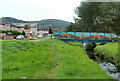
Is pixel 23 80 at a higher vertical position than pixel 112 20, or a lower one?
lower

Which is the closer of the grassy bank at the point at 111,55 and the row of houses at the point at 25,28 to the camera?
the grassy bank at the point at 111,55

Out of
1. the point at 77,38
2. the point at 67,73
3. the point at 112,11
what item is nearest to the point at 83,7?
the point at 77,38

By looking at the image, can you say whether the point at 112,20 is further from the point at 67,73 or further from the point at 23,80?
the point at 23,80

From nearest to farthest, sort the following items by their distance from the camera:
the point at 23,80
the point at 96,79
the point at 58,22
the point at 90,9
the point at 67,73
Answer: the point at 23,80, the point at 96,79, the point at 67,73, the point at 90,9, the point at 58,22

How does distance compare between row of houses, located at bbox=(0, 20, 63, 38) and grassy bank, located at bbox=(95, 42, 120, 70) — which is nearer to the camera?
grassy bank, located at bbox=(95, 42, 120, 70)

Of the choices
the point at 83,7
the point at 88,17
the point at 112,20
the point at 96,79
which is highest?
the point at 83,7

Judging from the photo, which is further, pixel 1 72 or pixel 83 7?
pixel 83 7

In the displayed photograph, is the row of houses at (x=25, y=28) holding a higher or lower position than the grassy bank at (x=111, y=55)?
higher

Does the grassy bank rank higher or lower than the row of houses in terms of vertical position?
lower

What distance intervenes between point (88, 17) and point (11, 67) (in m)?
29.3

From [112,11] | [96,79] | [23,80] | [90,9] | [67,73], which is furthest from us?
[90,9]

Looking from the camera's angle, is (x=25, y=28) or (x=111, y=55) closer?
(x=111, y=55)

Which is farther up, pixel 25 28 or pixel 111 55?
pixel 25 28

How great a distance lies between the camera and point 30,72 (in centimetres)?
917
